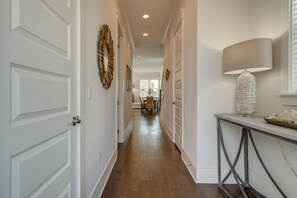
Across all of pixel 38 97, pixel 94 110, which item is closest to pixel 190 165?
pixel 94 110

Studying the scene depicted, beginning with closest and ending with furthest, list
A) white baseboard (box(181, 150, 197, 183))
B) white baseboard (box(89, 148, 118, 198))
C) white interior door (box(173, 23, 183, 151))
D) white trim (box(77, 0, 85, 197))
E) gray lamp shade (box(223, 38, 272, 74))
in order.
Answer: white trim (box(77, 0, 85, 197)) < gray lamp shade (box(223, 38, 272, 74)) < white baseboard (box(89, 148, 118, 198)) < white baseboard (box(181, 150, 197, 183)) < white interior door (box(173, 23, 183, 151))

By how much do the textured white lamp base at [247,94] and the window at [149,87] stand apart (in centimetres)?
1265

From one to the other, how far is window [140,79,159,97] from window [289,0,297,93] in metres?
13.0

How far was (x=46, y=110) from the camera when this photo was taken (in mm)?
984

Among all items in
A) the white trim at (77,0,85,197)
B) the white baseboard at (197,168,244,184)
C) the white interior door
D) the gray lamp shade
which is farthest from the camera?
the white interior door

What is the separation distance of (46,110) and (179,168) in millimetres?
2268

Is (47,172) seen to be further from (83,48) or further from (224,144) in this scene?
(224,144)

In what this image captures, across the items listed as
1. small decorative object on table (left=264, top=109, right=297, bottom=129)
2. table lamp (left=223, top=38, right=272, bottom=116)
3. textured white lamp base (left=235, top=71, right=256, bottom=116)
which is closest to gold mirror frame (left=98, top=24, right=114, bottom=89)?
table lamp (left=223, top=38, right=272, bottom=116)

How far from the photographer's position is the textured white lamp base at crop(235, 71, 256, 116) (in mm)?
1924

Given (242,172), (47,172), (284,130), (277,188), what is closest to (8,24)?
(47,172)

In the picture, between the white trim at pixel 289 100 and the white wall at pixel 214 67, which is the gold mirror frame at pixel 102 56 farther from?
the white trim at pixel 289 100

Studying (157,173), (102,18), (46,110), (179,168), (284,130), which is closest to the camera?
(46,110)

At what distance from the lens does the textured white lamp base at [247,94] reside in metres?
1.92

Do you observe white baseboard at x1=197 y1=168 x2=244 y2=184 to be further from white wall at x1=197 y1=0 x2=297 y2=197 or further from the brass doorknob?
the brass doorknob
